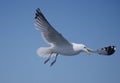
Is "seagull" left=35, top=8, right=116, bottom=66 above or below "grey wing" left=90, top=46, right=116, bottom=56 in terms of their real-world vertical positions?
above

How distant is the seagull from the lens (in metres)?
7.29

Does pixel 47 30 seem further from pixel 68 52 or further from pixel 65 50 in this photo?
pixel 68 52

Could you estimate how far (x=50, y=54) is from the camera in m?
7.75

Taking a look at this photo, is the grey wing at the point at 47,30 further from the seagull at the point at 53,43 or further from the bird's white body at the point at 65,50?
the bird's white body at the point at 65,50

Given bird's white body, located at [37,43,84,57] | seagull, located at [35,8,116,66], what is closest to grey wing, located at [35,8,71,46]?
seagull, located at [35,8,116,66]

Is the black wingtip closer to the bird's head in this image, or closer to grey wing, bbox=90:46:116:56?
grey wing, bbox=90:46:116:56

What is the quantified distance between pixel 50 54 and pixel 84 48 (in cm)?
86

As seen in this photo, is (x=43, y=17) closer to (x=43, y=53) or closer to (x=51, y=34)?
(x=51, y=34)

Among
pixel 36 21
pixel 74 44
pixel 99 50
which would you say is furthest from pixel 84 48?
pixel 36 21

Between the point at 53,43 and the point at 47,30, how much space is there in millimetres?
393

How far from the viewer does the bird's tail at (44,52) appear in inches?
306

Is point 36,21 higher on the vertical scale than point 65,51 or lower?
higher

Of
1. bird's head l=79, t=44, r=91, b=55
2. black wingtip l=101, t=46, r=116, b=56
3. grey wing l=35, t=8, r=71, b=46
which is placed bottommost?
black wingtip l=101, t=46, r=116, b=56

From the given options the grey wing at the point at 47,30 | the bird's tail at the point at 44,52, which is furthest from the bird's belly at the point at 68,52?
the bird's tail at the point at 44,52
